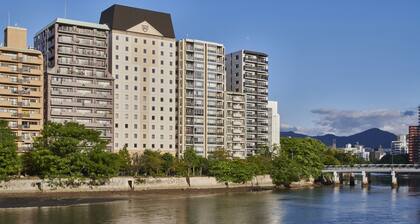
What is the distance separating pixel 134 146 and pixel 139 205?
42214mm

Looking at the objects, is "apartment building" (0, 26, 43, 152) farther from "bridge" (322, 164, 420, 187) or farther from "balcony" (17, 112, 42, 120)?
"bridge" (322, 164, 420, 187)

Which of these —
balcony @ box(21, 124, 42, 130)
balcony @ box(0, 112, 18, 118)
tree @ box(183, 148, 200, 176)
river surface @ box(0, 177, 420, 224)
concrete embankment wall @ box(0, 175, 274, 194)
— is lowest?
river surface @ box(0, 177, 420, 224)

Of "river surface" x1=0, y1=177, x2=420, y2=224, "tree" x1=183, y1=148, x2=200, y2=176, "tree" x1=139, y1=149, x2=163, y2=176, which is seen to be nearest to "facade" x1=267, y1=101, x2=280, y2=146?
"tree" x1=183, y1=148, x2=200, y2=176

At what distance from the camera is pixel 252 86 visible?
433 ft

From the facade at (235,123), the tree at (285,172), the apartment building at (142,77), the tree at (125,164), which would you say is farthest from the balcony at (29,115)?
the facade at (235,123)

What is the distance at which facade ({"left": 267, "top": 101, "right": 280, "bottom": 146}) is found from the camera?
152m

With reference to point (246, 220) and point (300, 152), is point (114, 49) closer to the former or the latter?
point (300, 152)

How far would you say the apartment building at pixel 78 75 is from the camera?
96.4 m

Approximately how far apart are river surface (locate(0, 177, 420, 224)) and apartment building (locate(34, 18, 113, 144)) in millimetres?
28174

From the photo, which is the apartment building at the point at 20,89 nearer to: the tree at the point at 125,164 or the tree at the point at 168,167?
the tree at the point at 125,164

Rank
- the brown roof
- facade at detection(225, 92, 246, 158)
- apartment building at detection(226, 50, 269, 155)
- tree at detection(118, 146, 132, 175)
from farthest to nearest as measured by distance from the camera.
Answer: apartment building at detection(226, 50, 269, 155) → facade at detection(225, 92, 246, 158) → the brown roof → tree at detection(118, 146, 132, 175)

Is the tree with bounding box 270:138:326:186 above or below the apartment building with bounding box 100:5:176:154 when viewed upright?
below

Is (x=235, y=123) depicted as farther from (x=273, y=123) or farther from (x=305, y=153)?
(x=273, y=123)

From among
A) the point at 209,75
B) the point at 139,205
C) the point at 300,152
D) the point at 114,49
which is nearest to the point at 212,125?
the point at 209,75
